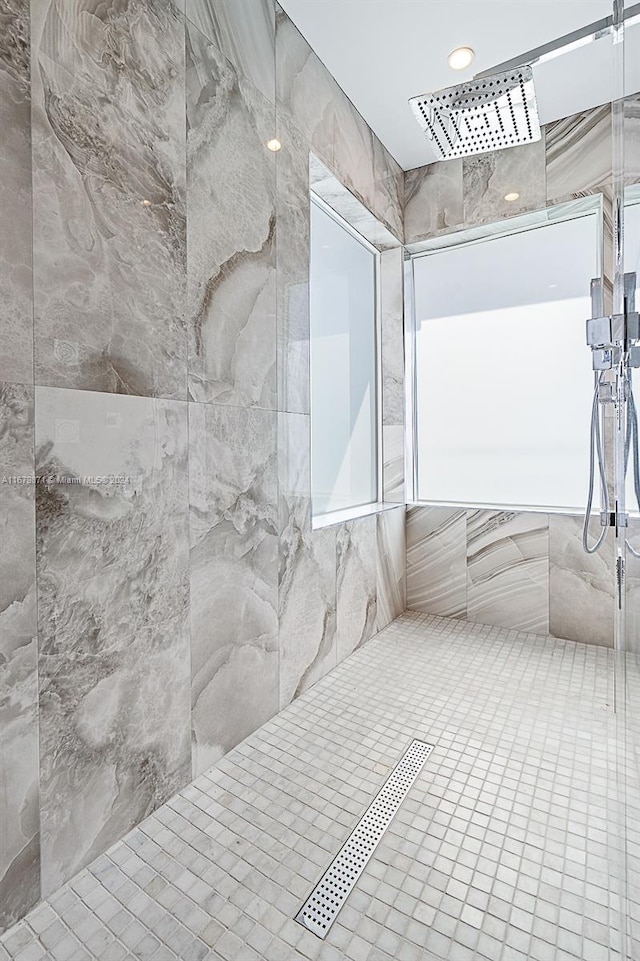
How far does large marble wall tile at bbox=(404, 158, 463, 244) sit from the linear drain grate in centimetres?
262

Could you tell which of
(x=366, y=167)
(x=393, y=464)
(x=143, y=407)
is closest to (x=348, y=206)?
(x=366, y=167)

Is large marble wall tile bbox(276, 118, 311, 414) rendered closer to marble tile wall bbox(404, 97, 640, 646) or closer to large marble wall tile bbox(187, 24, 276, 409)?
large marble wall tile bbox(187, 24, 276, 409)

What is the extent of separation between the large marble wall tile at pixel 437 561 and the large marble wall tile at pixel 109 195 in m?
1.88

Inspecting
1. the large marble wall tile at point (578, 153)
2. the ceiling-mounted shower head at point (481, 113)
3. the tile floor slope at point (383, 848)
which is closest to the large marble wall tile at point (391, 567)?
the tile floor slope at point (383, 848)

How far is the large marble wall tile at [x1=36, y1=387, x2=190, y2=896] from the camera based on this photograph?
1054mm

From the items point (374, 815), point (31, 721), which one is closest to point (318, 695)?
point (374, 815)

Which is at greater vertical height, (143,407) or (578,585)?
(143,407)

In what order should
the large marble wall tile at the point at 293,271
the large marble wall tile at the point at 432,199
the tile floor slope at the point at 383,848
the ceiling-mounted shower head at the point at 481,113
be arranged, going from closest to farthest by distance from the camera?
the tile floor slope at the point at 383,848 → the ceiling-mounted shower head at the point at 481,113 → the large marble wall tile at the point at 293,271 → the large marble wall tile at the point at 432,199

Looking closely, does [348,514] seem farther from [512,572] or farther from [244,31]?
[244,31]

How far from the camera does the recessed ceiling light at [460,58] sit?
2021mm

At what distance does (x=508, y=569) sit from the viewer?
2.62 meters

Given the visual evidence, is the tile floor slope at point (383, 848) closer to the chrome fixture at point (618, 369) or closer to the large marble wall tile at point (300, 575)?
the large marble wall tile at point (300, 575)

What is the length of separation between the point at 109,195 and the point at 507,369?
7.13 ft

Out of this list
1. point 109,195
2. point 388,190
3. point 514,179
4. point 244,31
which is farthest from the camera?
point 388,190
